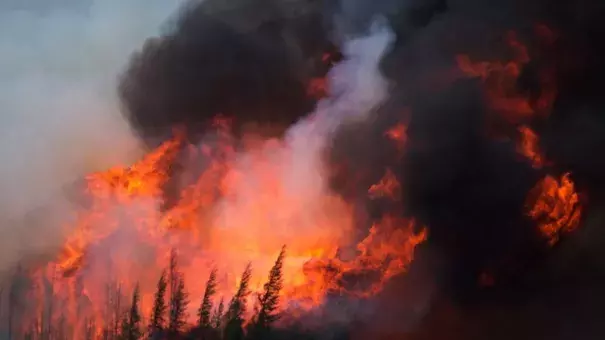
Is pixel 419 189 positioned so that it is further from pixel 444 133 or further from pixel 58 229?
pixel 58 229

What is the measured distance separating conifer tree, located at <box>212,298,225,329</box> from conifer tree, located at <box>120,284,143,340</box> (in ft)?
9.44

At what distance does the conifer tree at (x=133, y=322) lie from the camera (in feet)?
65.1

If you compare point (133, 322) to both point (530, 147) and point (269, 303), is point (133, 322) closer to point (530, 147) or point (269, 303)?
point (269, 303)

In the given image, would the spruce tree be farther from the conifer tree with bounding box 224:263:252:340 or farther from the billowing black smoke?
the billowing black smoke

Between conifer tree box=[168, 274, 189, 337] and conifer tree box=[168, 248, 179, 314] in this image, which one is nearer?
conifer tree box=[168, 274, 189, 337]

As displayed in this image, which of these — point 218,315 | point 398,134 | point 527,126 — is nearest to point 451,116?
point 398,134

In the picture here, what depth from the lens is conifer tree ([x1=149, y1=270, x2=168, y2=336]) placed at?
19373 mm

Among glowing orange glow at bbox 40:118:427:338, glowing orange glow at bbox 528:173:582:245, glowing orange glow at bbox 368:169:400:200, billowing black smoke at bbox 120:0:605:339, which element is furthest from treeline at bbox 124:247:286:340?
glowing orange glow at bbox 528:173:582:245

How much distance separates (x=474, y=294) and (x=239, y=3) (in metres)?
11.5

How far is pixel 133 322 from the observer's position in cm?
1983

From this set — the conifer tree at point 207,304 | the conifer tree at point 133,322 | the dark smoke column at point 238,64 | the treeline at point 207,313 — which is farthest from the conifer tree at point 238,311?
the dark smoke column at point 238,64

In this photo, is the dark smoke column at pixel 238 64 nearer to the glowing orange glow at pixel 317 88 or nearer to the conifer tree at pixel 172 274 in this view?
the glowing orange glow at pixel 317 88

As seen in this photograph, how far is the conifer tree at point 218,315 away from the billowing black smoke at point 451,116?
15.8ft

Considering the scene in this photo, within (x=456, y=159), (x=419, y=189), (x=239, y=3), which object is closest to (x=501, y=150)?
(x=456, y=159)
